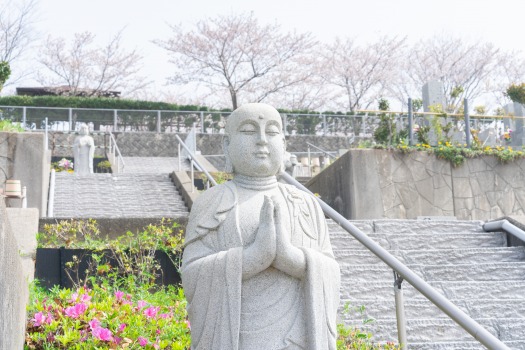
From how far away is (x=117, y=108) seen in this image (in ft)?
97.6

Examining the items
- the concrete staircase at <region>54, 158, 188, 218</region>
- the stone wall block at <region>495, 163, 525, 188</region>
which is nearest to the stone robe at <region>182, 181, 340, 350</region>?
the concrete staircase at <region>54, 158, 188, 218</region>

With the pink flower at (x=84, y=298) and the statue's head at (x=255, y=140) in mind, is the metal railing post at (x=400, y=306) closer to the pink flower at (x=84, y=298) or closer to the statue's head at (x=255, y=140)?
the statue's head at (x=255, y=140)

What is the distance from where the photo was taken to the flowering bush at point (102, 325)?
17.6 feet

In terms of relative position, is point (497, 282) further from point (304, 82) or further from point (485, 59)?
point (485, 59)

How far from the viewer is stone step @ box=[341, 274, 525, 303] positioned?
7.34m

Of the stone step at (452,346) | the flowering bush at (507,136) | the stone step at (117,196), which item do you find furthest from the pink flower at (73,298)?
the flowering bush at (507,136)

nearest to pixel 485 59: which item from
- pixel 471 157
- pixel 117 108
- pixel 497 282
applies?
pixel 117 108

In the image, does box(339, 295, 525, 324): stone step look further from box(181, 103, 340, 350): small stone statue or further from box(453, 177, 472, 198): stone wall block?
box(453, 177, 472, 198): stone wall block

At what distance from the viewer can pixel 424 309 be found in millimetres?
7086

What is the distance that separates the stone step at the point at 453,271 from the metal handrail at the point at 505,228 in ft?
1.72

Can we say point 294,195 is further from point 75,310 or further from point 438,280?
point 438,280

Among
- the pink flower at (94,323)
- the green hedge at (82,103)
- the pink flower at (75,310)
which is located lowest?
the pink flower at (94,323)

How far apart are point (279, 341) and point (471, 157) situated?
9837 mm

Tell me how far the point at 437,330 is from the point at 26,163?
798 centimetres
